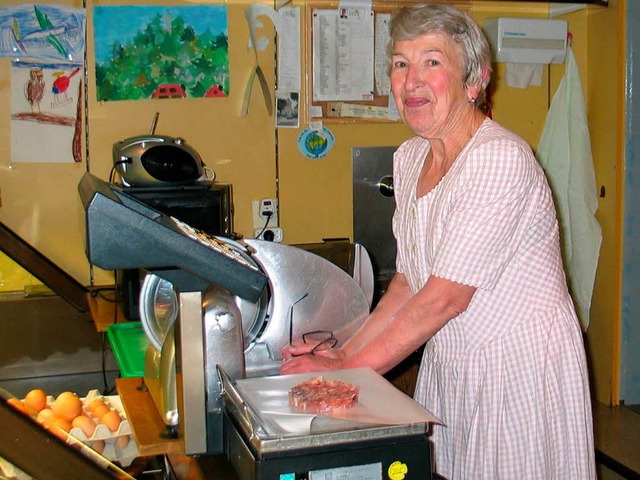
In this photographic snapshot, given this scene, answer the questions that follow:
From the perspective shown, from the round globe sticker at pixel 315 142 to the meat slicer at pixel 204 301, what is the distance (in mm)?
1875

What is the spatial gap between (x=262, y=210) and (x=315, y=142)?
390mm

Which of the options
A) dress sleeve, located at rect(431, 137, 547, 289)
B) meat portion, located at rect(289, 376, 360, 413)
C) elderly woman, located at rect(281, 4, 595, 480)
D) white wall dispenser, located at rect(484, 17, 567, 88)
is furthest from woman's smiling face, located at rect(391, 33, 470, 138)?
white wall dispenser, located at rect(484, 17, 567, 88)

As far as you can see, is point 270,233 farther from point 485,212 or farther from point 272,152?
point 485,212

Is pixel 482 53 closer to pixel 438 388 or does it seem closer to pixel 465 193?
pixel 465 193

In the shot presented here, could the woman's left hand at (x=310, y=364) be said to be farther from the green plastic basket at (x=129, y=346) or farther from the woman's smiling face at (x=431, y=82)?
the green plastic basket at (x=129, y=346)

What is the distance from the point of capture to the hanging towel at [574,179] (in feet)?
12.5

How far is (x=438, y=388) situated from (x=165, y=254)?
0.78m

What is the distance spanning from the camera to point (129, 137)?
135 inches

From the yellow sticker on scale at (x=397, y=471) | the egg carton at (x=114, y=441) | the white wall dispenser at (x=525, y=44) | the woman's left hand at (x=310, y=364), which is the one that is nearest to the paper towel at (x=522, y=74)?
the white wall dispenser at (x=525, y=44)

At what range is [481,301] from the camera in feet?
5.24

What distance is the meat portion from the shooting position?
48.2 inches

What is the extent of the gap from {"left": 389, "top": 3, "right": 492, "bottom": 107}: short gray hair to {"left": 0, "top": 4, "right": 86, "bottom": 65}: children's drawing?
82.0 inches

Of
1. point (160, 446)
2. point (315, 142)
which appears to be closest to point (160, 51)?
point (315, 142)

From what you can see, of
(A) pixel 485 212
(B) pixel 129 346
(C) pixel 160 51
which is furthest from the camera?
(C) pixel 160 51
